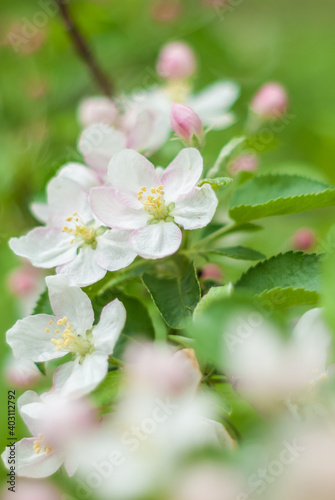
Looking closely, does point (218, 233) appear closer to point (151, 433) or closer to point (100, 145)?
point (100, 145)

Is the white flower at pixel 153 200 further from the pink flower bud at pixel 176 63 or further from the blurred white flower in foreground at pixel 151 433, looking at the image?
the pink flower bud at pixel 176 63

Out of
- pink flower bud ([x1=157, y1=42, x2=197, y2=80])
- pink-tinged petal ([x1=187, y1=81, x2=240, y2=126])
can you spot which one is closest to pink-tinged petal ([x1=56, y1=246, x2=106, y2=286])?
pink-tinged petal ([x1=187, y1=81, x2=240, y2=126])

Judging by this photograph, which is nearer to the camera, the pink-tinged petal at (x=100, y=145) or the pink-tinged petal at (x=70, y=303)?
the pink-tinged petal at (x=70, y=303)

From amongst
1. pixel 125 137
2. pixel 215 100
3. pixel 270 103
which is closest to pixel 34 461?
pixel 125 137

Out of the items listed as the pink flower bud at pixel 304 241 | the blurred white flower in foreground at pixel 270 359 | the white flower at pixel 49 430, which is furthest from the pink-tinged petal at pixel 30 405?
the pink flower bud at pixel 304 241

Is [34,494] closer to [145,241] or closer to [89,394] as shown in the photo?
[89,394]
